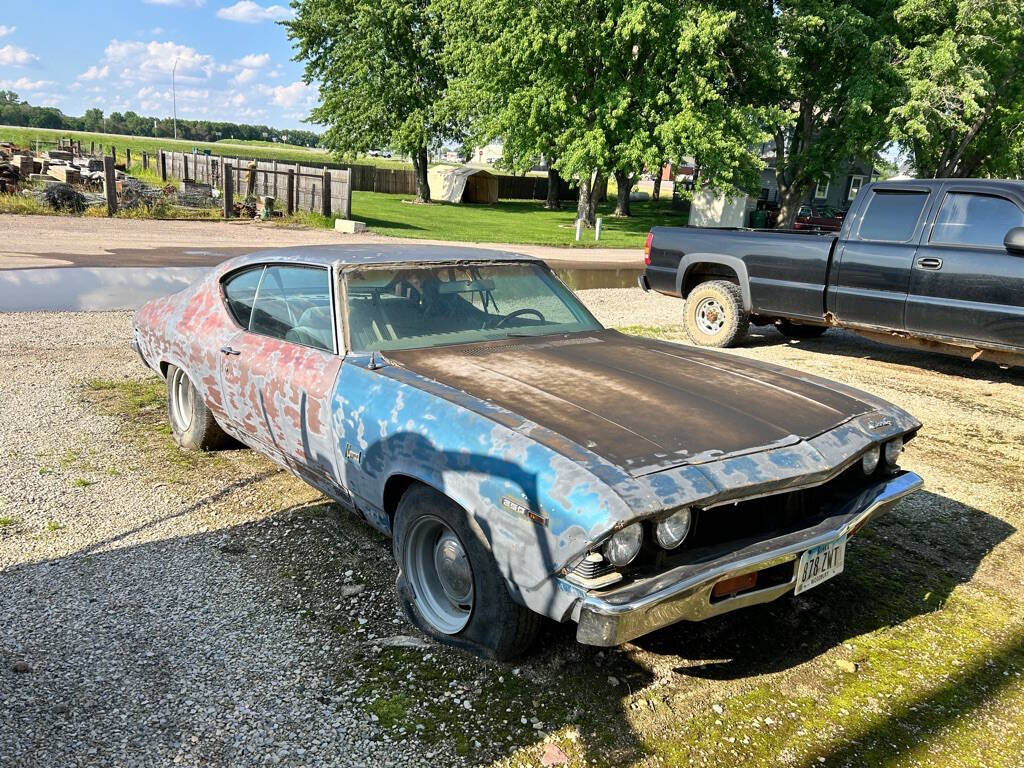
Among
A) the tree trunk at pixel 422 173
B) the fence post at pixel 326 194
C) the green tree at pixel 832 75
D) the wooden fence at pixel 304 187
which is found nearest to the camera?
the fence post at pixel 326 194

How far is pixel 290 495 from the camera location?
4.57 meters

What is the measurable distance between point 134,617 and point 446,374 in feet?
5.32

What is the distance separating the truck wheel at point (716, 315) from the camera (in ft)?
30.0

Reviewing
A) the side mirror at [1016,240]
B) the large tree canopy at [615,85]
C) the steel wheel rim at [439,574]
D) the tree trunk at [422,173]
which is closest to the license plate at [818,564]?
the steel wheel rim at [439,574]

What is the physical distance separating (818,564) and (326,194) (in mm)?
24433

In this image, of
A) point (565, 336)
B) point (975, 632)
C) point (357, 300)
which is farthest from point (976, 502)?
point (357, 300)

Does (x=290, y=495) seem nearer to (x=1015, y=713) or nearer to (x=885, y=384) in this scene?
(x=1015, y=713)

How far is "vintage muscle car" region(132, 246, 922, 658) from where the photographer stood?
8.41 ft

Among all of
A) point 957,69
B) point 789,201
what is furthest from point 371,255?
point 789,201

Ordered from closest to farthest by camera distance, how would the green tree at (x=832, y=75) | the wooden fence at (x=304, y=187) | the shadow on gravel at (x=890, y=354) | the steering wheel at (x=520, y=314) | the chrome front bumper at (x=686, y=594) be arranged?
the chrome front bumper at (x=686, y=594), the steering wheel at (x=520, y=314), the shadow on gravel at (x=890, y=354), the wooden fence at (x=304, y=187), the green tree at (x=832, y=75)

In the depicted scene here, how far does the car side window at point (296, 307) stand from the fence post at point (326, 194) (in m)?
22.0

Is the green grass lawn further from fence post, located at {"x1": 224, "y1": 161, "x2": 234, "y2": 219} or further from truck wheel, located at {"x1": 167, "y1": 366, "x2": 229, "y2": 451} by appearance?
truck wheel, located at {"x1": 167, "y1": 366, "x2": 229, "y2": 451}

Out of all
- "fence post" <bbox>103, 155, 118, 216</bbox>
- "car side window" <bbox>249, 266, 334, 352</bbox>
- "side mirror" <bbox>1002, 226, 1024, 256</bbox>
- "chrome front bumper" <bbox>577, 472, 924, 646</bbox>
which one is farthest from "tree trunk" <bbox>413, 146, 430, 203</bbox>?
"chrome front bumper" <bbox>577, 472, 924, 646</bbox>

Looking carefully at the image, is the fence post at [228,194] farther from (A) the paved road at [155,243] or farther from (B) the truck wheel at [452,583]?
(B) the truck wheel at [452,583]
